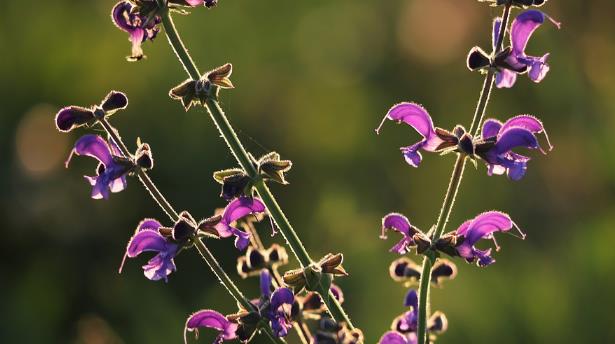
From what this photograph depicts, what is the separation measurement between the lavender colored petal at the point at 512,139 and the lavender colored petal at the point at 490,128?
54mm

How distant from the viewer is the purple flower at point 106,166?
1.67m

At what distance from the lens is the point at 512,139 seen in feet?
5.45

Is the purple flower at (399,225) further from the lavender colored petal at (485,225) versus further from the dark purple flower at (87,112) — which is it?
the dark purple flower at (87,112)

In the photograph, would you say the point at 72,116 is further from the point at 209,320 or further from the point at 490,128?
the point at 490,128

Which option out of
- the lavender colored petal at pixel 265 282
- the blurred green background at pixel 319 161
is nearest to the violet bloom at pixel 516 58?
the lavender colored petal at pixel 265 282

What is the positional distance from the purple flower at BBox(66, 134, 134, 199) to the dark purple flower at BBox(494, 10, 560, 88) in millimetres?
732

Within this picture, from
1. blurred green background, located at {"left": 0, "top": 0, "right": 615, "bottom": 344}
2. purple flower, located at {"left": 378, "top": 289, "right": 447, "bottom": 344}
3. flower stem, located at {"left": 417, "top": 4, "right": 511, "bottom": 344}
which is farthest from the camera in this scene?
blurred green background, located at {"left": 0, "top": 0, "right": 615, "bottom": 344}

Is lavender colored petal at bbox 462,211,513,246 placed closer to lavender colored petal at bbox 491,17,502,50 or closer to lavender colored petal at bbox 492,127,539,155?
lavender colored petal at bbox 492,127,539,155

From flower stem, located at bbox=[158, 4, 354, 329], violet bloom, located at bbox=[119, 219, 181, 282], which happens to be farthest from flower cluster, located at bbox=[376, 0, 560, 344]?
violet bloom, located at bbox=[119, 219, 181, 282]

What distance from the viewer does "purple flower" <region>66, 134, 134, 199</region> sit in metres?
1.67

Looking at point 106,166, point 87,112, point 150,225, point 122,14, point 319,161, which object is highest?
point 122,14

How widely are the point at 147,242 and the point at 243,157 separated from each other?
0.27 m

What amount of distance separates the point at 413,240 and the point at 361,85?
455 cm

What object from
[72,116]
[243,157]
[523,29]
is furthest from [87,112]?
[523,29]
